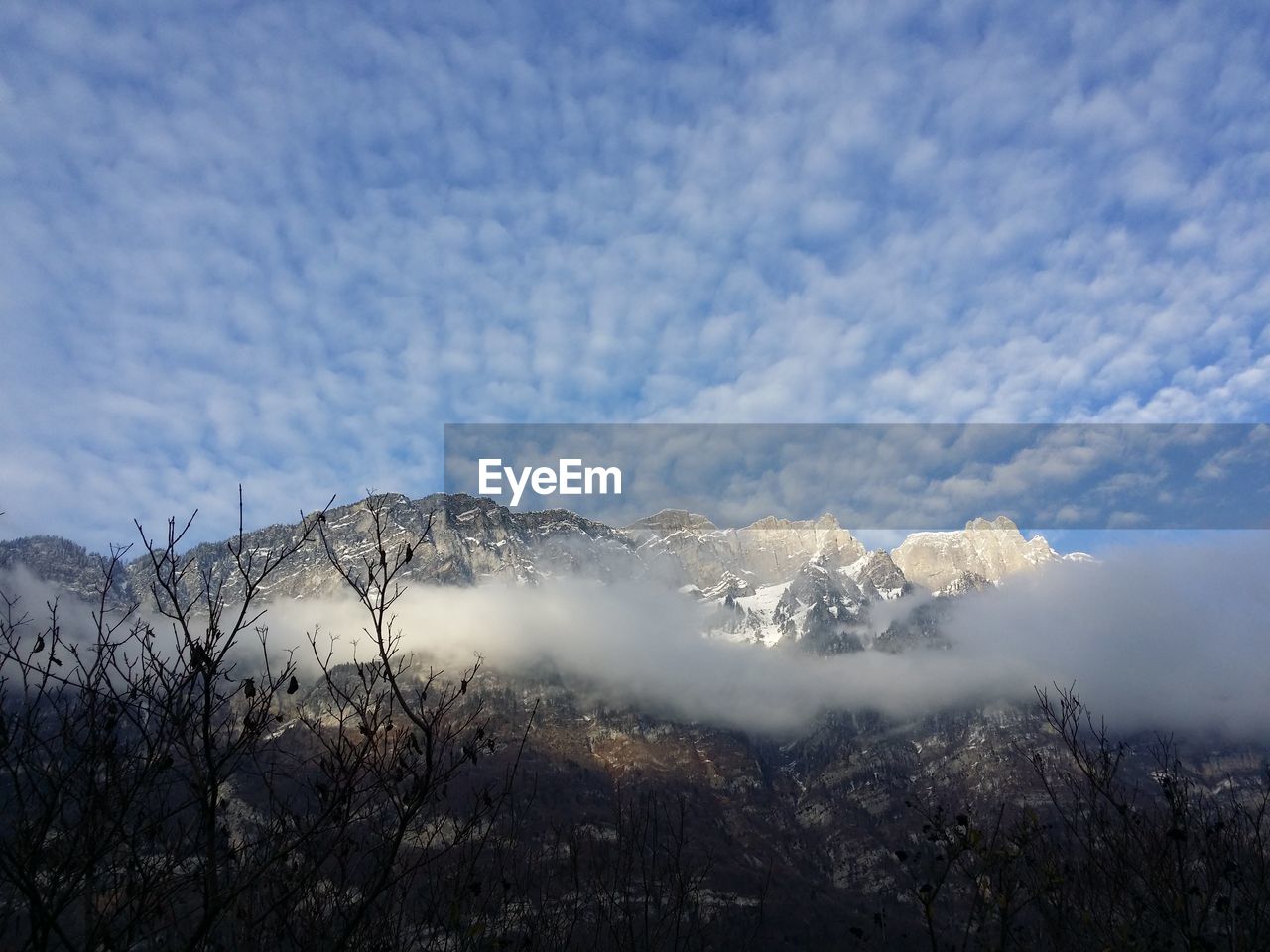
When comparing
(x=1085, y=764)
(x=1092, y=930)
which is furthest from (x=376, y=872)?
(x=1085, y=764)

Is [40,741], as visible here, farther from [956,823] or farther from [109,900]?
[956,823]

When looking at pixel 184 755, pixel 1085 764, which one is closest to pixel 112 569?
pixel 184 755

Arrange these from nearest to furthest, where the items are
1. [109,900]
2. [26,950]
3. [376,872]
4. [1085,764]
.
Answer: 1. [26,950]
2. [109,900]
3. [376,872]
4. [1085,764]

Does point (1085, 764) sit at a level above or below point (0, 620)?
below

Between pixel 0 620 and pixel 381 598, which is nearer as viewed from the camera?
pixel 381 598

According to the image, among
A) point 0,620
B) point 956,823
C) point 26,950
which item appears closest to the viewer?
point 26,950

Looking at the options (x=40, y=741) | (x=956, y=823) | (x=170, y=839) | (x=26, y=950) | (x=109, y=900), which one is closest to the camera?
(x=26, y=950)

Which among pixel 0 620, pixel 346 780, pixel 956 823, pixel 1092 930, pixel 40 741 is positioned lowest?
pixel 1092 930

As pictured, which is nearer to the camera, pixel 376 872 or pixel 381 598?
→ pixel 381 598

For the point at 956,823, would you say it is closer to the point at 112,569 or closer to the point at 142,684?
the point at 142,684
